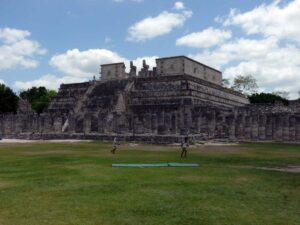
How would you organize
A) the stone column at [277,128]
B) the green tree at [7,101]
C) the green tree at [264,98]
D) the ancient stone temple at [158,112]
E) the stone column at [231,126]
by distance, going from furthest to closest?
the green tree at [7,101]
the green tree at [264,98]
the stone column at [231,126]
the ancient stone temple at [158,112]
the stone column at [277,128]

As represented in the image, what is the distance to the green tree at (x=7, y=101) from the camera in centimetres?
6550

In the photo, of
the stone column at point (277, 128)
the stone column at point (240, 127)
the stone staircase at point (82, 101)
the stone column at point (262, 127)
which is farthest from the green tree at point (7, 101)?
the stone column at point (277, 128)

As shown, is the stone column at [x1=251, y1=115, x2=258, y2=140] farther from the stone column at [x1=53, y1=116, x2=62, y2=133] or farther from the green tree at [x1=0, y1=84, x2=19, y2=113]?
the green tree at [x1=0, y1=84, x2=19, y2=113]

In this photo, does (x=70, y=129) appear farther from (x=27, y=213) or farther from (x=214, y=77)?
(x=27, y=213)

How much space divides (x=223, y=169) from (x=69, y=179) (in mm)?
5768

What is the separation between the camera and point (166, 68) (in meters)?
50.3

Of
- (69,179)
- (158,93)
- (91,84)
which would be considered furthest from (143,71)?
(69,179)

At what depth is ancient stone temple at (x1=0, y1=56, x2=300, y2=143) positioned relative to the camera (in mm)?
33531

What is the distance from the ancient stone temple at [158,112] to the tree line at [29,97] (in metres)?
9.99

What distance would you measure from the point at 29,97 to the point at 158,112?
60.2 meters

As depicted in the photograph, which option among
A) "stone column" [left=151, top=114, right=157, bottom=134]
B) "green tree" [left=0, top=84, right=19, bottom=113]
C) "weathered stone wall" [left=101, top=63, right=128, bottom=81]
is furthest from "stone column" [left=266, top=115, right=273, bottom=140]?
"green tree" [left=0, top=84, right=19, bottom=113]

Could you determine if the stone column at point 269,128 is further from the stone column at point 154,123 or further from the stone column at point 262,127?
the stone column at point 154,123

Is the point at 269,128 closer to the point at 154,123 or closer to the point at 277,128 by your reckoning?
the point at 277,128

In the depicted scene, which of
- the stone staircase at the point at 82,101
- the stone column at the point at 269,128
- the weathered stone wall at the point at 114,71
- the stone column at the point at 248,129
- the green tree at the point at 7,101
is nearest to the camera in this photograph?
the stone column at the point at 269,128
